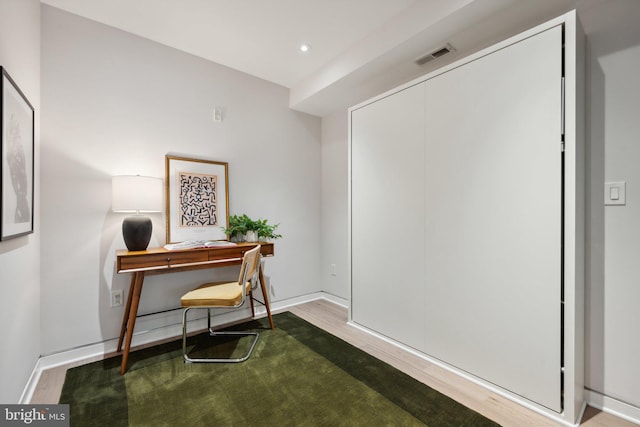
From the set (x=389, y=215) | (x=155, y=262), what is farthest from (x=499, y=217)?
(x=155, y=262)

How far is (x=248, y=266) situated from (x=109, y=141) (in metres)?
1.53

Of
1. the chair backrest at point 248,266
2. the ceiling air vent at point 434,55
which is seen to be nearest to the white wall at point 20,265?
the chair backrest at point 248,266

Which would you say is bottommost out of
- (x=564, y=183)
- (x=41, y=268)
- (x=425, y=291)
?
(x=425, y=291)

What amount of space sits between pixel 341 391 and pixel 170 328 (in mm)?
1677

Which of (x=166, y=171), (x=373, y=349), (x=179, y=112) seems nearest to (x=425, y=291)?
(x=373, y=349)

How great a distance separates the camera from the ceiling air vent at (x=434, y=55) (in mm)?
2188

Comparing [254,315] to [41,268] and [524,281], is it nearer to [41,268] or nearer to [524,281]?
[41,268]

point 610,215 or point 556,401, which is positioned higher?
point 610,215

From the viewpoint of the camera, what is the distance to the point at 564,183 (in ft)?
4.88

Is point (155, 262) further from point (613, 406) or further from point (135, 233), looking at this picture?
point (613, 406)

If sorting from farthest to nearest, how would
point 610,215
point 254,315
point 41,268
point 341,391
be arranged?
point 254,315, point 41,268, point 341,391, point 610,215

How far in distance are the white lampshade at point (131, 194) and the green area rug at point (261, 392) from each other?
115 centimetres

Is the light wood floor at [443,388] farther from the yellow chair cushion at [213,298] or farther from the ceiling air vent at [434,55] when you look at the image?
the ceiling air vent at [434,55]

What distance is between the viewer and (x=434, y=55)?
7.48ft
